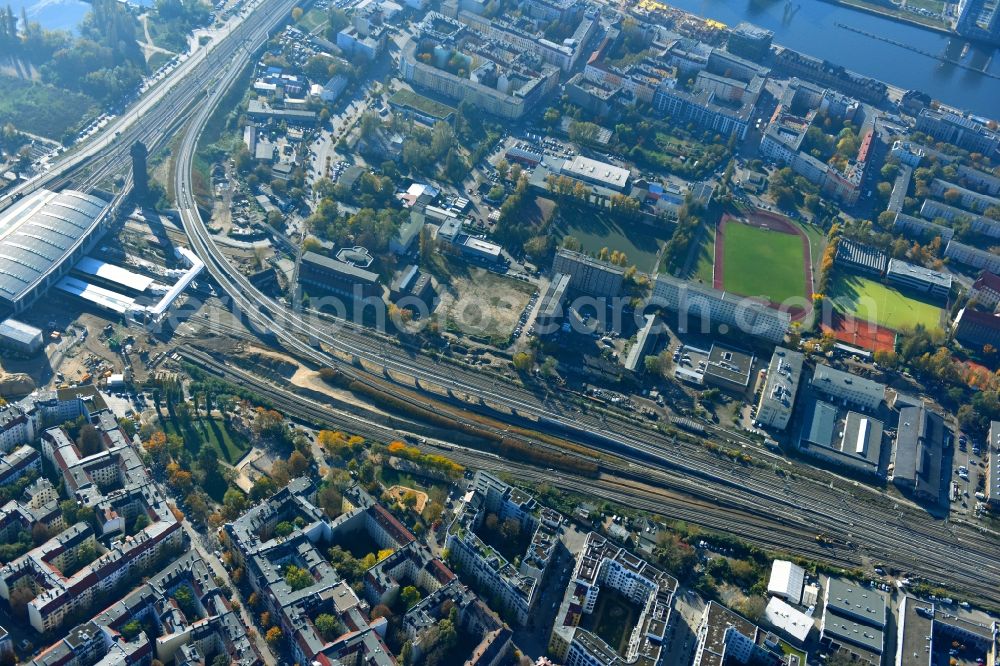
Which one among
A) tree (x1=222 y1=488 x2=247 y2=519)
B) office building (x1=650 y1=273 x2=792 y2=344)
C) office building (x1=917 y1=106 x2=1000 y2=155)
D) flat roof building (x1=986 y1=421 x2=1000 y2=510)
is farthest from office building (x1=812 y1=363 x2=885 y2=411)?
office building (x1=917 y1=106 x2=1000 y2=155)

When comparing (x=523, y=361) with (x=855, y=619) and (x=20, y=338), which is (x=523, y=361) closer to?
(x=855, y=619)

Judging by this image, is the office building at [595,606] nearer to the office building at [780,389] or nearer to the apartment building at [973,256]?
the office building at [780,389]

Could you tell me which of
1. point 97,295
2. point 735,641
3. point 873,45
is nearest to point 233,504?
point 97,295

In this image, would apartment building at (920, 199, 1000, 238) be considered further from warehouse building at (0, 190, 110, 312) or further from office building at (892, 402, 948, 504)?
warehouse building at (0, 190, 110, 312)

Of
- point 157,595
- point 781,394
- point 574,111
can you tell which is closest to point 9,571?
point 157,595

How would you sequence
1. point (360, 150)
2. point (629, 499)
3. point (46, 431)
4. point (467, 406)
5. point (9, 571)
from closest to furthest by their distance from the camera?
point (9, 571)
point (46, 431)
point (629, 499)
point (467, 406)
point (360, 150)

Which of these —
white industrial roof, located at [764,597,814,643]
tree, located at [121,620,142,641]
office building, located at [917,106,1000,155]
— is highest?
office building, located at [917,106,1000,155]

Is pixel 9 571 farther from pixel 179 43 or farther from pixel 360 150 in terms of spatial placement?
pixel 179 43
